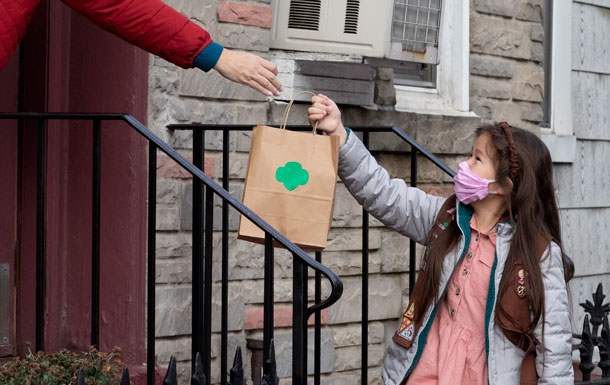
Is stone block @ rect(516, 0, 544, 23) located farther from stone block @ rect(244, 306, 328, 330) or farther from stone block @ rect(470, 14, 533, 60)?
stone block @ rect(244, 306, 328, 330)

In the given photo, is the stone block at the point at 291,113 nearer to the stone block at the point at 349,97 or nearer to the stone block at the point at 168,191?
the stone block at the point at 349,97

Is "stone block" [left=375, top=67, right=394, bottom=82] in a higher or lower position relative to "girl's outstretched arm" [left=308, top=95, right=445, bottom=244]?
higher

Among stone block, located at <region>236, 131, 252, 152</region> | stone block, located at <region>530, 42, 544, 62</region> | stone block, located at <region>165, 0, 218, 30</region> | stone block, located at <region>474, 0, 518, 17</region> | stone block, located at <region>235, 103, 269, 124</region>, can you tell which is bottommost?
stone block, located at <region>236, 131, 252, 152</region>

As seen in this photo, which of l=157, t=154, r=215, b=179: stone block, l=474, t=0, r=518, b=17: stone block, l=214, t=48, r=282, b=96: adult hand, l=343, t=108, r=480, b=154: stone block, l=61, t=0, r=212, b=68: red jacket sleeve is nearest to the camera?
l=61, t=0, r=212, b=68: red jacket sleeve

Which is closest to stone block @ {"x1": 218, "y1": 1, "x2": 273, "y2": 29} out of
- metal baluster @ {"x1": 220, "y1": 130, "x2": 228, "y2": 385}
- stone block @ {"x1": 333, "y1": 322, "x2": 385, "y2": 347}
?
metal baluster @ {"x1": 220, "y1": 130, "x2": 228, "y2": 385}

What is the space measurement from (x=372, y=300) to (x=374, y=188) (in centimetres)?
200

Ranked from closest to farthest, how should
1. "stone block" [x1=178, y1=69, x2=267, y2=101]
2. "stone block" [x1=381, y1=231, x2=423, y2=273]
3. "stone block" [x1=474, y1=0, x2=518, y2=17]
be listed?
"stone block" [x1=178, y1=69, x2=267, y2=101] < "stone block" [x1=381, y1=231, x2=423, y2=273] < "stone block" [x1=474, y1=0, x2=518, y2=17]

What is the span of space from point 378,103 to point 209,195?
1.98m

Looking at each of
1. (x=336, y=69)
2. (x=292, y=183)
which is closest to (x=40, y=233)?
(x=292, y=183)

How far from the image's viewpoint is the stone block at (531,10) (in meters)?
6.22

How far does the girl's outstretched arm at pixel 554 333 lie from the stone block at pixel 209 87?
A: 1.90m

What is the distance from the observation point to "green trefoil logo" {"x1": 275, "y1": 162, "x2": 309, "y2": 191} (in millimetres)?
3174

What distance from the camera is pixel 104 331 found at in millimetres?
4312

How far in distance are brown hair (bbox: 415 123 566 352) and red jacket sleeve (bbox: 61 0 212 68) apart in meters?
0.97
